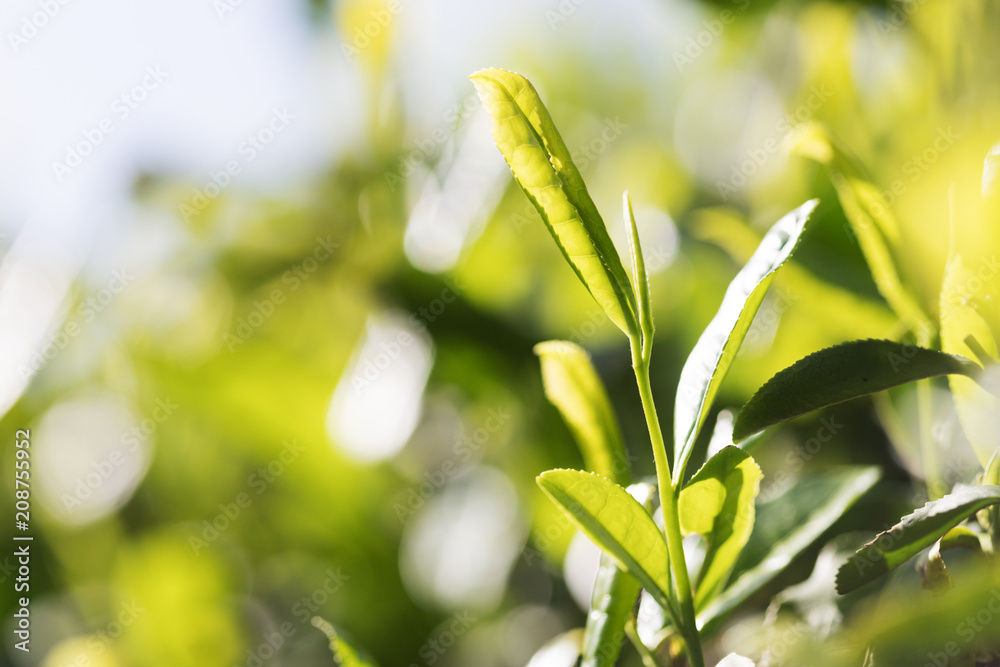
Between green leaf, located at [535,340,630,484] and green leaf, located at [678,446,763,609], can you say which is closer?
green leaf, located at [678,446,763,609]

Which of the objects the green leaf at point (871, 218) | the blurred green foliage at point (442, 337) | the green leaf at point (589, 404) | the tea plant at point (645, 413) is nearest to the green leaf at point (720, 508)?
the tea plant at point (645, 413)

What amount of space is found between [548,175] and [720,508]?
270mm

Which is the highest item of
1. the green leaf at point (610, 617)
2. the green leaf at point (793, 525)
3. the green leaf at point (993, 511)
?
the green leaf at point (610, 617)

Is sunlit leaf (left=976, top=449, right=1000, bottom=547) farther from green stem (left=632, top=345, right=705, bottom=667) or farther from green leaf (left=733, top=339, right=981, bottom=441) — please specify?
green stem (left=632, top=345, right=705, bottom=667)

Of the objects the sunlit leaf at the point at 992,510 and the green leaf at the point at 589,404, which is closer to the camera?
the sunlit leaf at the point at 992,510

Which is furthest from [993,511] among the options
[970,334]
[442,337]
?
[442,337]

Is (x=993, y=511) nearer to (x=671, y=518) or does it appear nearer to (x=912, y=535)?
(x=912, y=535)

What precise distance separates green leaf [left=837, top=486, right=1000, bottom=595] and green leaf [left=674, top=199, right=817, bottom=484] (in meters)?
0.12

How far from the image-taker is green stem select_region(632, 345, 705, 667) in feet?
1.55

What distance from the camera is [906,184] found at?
0.91 metres

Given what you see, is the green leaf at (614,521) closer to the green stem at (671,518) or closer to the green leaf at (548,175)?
the green stem at (671,518)

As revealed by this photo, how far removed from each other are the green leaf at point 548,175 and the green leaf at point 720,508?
0.44ft

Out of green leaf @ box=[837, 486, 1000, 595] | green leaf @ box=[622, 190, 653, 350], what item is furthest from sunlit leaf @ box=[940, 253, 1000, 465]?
green leaf @ box=[622, 190, 653, 350]

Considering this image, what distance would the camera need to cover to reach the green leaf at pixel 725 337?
466 mm
